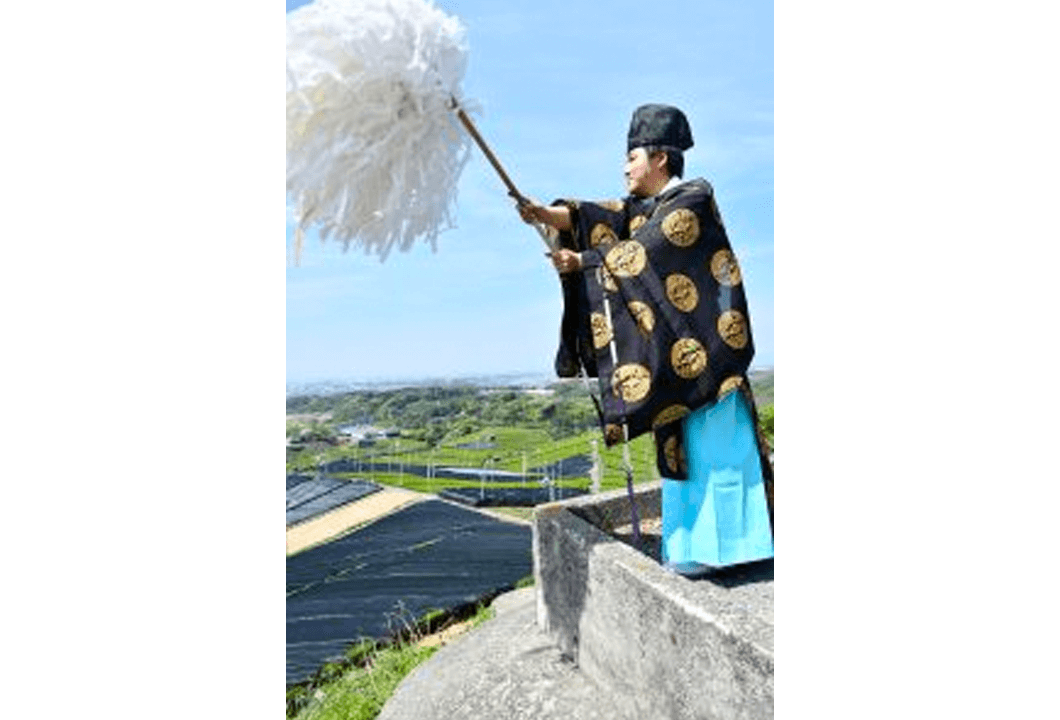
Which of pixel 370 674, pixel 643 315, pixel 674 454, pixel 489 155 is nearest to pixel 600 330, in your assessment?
pixel 643 315

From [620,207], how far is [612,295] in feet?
1.44

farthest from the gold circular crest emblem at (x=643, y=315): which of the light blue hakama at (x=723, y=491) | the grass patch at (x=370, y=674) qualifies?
the grass patch at (x=370, y=674)

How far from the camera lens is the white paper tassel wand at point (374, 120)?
2.59 metres

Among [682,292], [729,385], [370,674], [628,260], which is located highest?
[628,260]

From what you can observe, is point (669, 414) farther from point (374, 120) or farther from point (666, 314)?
point (374, 120)

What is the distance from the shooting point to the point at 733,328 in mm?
3027

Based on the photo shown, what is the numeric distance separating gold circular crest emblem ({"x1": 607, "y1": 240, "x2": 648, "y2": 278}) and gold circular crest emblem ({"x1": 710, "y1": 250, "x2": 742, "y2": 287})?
0.94 ft

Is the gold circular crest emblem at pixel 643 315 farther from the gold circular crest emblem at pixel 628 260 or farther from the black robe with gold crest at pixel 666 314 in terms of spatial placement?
the gold circular crest emblem at pixel 628 260

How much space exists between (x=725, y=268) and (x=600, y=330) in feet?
1.77

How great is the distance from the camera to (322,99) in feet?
8.64

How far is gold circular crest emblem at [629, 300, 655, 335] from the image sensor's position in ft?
9.69

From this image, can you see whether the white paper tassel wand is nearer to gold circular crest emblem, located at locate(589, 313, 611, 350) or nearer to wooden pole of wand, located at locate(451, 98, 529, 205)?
wooden pole of wand, located at locate(451, 98, 529, 205)

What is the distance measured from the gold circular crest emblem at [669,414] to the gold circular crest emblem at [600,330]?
12.9 inches

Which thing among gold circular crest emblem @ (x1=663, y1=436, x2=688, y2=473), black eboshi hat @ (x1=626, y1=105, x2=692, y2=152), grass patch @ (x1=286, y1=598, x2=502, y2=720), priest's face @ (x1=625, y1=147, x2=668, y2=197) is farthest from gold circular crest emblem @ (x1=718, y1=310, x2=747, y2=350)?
grass patch @ (x1=286, y1=598, x2=502, y2=720)
